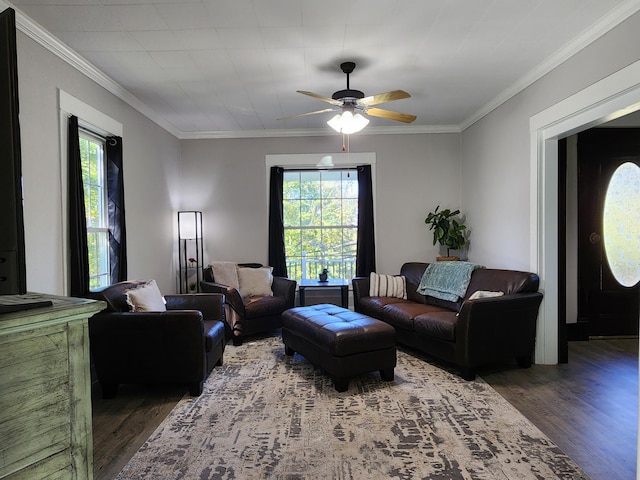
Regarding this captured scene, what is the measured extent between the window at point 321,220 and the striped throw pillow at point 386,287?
87 centimetres

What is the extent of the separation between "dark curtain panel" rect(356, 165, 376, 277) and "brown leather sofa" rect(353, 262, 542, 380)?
4.63ft

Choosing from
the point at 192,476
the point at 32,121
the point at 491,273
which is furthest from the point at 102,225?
the point at 491,273

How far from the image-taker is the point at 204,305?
375cm

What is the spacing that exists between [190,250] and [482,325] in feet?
12.9

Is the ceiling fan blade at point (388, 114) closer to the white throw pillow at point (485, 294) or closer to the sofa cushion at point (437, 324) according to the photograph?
the white throw pillow at point (485, 294)

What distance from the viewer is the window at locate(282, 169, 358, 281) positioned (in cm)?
574

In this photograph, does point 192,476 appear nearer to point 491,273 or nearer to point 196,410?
point 196,410

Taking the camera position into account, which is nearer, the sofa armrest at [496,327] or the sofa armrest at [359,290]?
the sofa armrest at [496,327]

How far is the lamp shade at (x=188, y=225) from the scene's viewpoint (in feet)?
17.1

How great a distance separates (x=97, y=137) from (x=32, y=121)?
973 millimetres

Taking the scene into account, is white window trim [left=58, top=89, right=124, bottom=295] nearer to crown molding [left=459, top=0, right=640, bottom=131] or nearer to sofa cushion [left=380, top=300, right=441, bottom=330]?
sofa cushion [left=380, top=300, right=441, bottom=330]

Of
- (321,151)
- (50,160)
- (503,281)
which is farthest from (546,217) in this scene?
(50,160)

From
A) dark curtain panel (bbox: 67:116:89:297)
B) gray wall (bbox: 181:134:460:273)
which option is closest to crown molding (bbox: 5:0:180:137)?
dark curtain panel (bbox: 67:116:89:297)

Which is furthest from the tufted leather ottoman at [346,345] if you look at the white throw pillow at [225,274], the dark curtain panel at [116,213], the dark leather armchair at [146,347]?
the dark curtain panel at [116,213]
